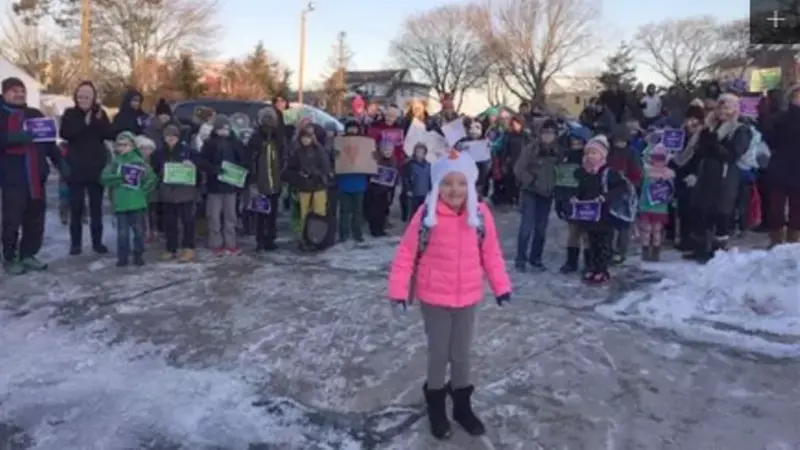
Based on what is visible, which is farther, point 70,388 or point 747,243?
point 747,243

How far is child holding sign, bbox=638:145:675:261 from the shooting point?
30.9ft

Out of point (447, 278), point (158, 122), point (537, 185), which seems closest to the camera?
point (447, 278)

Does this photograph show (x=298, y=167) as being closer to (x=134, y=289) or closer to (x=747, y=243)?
(x=134, y=289)

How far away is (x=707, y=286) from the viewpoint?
25.6 ft

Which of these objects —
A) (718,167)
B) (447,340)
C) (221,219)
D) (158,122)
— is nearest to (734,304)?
(718,167)

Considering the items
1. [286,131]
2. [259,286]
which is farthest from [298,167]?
[259,286]

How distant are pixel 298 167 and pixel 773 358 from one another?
232 inches

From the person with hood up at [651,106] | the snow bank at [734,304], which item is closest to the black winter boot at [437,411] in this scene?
the snow bank at [734,304]

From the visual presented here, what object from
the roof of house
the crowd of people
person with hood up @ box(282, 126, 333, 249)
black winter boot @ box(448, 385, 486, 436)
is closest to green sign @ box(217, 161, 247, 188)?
the crowd of people

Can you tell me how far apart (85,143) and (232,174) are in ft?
5.50

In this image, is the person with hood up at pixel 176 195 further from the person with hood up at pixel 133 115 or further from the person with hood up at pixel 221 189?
the person with hood up at pixel 133 115

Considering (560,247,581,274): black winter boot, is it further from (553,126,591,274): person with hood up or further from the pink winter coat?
the pink winter coat

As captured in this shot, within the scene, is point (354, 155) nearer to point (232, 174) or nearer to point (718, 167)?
point (232, 174)

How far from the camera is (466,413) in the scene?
500 centimetres
